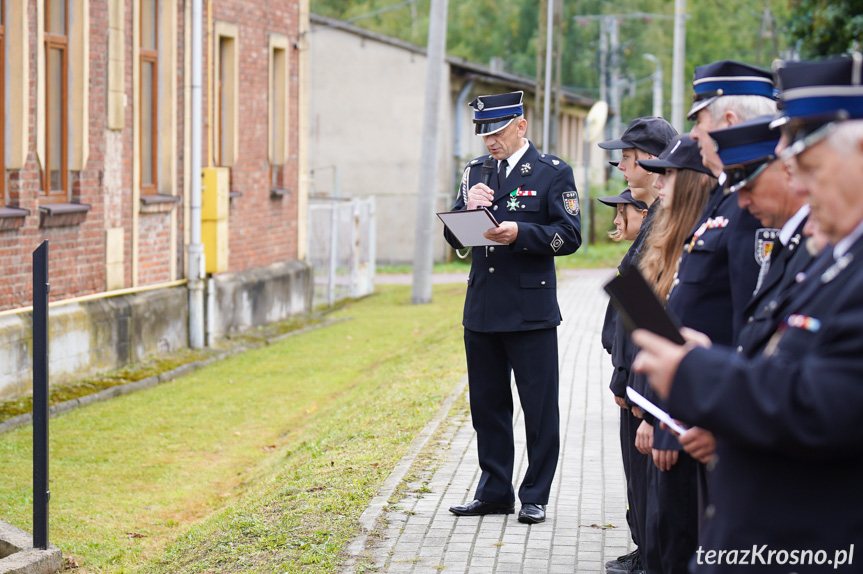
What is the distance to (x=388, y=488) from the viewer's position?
658 centimetres

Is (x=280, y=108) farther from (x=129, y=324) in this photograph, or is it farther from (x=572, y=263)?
(x=572, y=263)

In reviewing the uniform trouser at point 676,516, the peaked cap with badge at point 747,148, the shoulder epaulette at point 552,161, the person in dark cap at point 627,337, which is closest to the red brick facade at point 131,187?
the shoulder epaulette at point 552,161

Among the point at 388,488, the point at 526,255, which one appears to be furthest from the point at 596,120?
the point at 526,255

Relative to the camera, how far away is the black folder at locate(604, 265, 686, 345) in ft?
9.65

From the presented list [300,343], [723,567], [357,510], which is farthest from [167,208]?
[723,567]

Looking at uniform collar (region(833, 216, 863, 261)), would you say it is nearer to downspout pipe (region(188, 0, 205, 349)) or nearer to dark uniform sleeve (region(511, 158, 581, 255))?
dark uniform sleeve (region(511, 158, 581, 255))

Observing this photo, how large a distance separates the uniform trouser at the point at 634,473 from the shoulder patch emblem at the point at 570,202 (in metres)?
1.36

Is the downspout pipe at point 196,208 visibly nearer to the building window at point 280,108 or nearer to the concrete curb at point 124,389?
the concrete curb at point 124,389

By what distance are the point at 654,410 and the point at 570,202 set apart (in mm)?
2329

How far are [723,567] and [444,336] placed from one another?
11977 millimetres

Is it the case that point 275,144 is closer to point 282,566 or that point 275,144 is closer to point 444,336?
point 444,336

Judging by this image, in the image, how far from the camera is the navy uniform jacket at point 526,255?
5.96m

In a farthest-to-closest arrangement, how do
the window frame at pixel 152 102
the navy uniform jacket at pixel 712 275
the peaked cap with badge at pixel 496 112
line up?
the window frame at pixel 152 102, the peaked cap with badge at pixel 496 112, the navy uniform jacket at pixel 712 275

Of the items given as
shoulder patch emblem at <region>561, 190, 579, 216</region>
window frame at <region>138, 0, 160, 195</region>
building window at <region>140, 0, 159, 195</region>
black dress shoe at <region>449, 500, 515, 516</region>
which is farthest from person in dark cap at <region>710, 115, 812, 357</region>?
building window at <region>140, 0, 159, 195</region>
